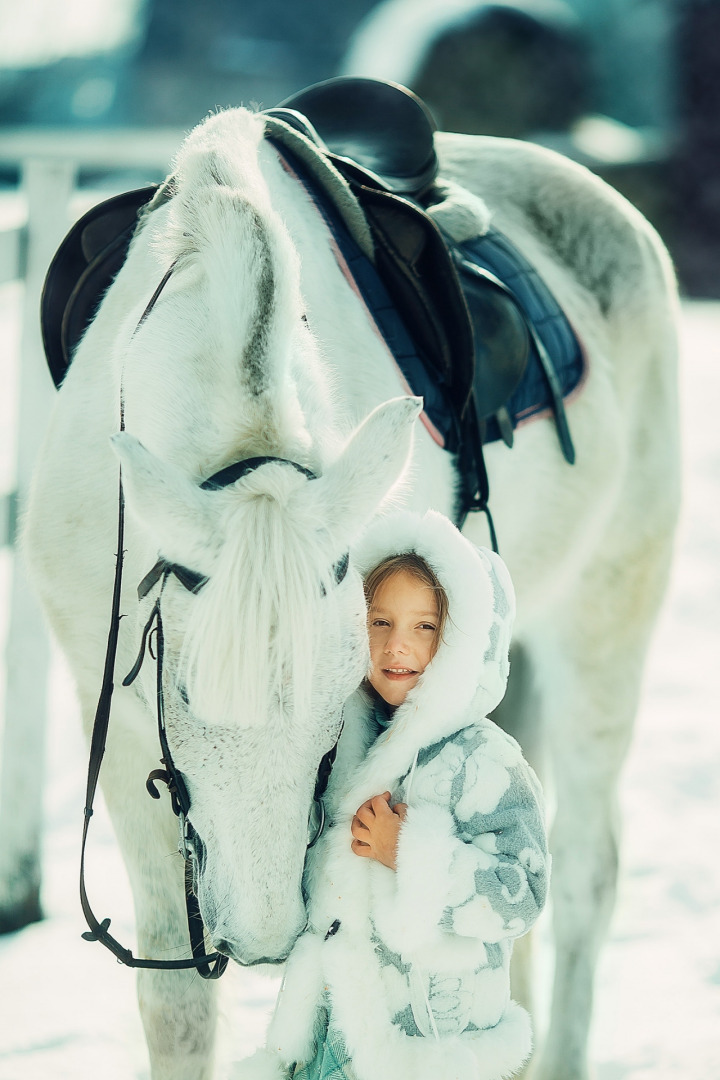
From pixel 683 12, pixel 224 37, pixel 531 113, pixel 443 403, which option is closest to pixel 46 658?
pixel 443 403

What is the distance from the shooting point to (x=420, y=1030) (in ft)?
4.86

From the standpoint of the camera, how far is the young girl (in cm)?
143

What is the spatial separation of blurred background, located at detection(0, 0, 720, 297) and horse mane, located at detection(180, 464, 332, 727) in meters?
14.6

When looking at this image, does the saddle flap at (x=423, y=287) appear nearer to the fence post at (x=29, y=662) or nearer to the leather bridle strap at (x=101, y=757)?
the leather bridle strap at (x=101, y=757)

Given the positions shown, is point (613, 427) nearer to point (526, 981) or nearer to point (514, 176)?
point (514, 176)

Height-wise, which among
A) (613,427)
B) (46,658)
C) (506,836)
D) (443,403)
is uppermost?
(443,403)

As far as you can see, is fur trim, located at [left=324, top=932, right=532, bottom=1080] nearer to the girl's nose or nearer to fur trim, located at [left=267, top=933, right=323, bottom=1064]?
fur trim, located at [left=267, top=933, right=323, bottom=1064]

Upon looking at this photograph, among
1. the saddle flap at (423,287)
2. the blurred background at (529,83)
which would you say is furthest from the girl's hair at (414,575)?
the blurred background at (529,83)

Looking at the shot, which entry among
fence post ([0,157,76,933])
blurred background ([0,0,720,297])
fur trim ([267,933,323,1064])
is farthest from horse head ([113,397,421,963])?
blurred background ([0,0,720,297])

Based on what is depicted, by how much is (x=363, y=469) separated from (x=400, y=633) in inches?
12.5

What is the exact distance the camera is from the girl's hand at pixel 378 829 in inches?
57.4

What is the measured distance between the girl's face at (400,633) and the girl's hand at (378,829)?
0.50 ft

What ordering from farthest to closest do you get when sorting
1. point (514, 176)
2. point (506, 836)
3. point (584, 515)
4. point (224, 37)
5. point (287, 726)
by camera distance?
point (224, 37)
point (514, 176)
point (584, 515)
point (506, 836)
point (287, 726)

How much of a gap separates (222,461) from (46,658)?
71.8 inches
